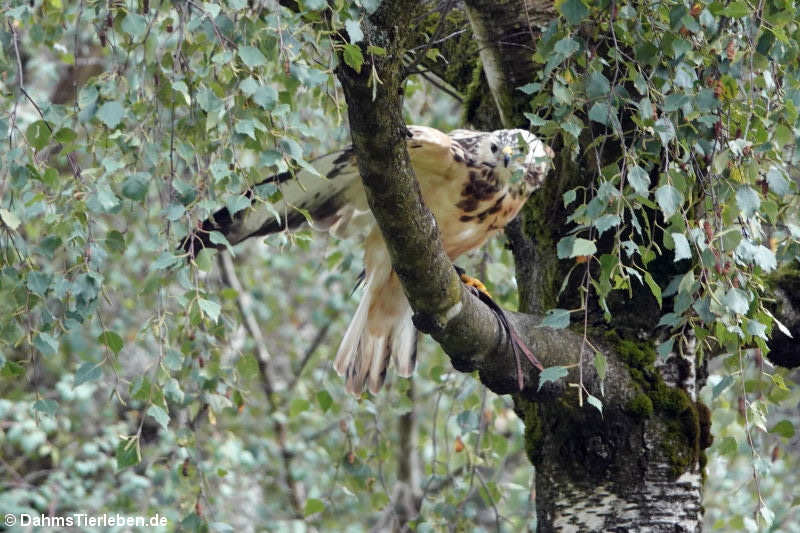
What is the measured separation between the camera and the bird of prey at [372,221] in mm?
2186

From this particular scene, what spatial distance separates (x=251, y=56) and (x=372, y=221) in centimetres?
110

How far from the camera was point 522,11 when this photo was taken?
222 centimetres

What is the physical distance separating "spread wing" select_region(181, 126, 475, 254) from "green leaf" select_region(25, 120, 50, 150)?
397mm

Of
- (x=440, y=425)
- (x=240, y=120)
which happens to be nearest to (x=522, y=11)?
(x=240, y=120)

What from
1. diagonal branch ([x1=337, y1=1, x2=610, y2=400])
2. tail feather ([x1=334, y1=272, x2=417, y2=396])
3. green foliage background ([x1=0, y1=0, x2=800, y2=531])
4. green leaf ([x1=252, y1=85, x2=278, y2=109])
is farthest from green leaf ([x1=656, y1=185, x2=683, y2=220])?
tail feather ([x1=334, y1=272, x2=417, y2=396])

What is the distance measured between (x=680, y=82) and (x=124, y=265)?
12.9 ft

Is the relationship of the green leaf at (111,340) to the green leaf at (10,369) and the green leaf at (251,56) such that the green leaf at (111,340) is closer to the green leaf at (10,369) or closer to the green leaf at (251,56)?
the green leaf at (10,369)

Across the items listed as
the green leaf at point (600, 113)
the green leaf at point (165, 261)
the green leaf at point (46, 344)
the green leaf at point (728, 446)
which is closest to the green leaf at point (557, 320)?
the green leaf at point (600, 113)

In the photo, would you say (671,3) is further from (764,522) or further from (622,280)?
(764,522)

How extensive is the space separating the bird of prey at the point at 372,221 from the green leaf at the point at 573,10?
2.05ft

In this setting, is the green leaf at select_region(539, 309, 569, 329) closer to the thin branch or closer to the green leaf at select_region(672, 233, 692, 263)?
the green leaf at select_region(672, 233, 692, 263)

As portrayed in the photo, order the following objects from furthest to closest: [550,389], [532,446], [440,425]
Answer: [440,425] < [532,446] < [550,389]

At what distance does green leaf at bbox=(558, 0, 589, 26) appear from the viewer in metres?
1.34

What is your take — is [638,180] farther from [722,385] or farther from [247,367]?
[247,367]
